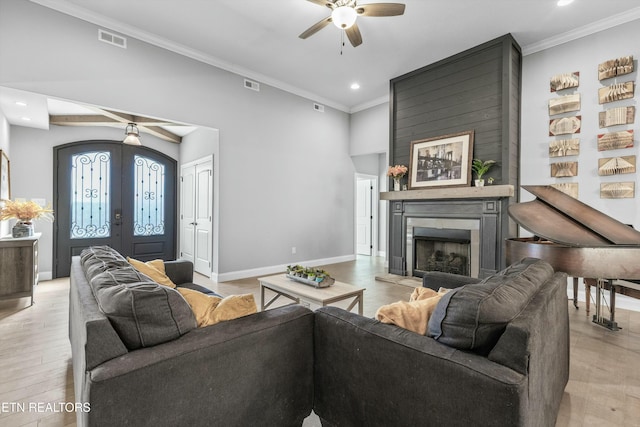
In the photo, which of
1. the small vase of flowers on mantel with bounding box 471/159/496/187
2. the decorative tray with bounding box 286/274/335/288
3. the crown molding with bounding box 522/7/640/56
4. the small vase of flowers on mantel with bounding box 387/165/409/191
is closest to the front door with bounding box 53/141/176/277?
the decorative tray with bounding box 286/274/335/288

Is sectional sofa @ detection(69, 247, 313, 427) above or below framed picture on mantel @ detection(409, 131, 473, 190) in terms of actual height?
below

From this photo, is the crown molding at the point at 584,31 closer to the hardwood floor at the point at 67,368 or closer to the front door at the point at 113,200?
the hardwood floor at the point at 67,368

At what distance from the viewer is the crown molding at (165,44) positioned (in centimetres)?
343

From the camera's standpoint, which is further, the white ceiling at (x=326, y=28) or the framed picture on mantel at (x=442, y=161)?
the framed picture on mantel at (x=442, y=161)

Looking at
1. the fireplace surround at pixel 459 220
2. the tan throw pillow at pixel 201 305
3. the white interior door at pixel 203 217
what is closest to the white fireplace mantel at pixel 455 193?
the fireplace surround at pixel 459 220

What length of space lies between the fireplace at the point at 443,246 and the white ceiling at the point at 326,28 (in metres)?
2.57

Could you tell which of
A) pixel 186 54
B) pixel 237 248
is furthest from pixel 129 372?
pixel 186 54

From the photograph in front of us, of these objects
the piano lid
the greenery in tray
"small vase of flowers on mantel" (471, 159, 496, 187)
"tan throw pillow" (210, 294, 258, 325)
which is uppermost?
"small vase of flowers on mantel" (471, 159, 496, 187)

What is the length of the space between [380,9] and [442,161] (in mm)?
2556

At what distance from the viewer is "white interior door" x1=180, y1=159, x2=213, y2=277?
521 centimetres

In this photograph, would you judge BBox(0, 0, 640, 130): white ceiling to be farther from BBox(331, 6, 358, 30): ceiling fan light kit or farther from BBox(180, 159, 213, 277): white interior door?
BBox(180, 159, 213, 277): white interior door

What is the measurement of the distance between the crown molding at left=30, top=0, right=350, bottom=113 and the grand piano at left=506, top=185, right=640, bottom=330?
4367mm

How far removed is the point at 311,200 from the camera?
620 cm

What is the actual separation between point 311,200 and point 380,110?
7.78ft
